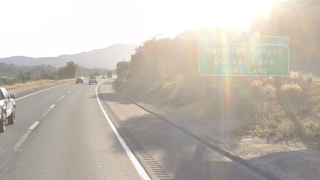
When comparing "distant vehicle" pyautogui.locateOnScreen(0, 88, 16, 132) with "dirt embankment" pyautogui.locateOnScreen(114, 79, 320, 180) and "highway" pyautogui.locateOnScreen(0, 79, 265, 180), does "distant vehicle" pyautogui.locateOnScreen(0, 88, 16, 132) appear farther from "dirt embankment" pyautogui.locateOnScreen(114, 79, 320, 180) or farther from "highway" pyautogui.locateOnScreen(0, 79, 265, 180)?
"dirt embankment" pyautogui.locateOnScreen(114, 79, 320, 180)

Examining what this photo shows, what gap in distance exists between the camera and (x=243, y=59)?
13398 mm

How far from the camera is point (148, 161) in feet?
24.9

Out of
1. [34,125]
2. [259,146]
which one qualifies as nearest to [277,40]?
[259,146]

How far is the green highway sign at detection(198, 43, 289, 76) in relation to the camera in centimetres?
1316

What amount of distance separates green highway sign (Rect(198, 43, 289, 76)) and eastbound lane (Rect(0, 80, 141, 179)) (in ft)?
16.1

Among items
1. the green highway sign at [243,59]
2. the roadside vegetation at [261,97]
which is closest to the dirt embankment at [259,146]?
the roadside vegetation at [261,97]

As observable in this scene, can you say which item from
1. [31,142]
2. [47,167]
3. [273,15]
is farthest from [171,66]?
[47,167]

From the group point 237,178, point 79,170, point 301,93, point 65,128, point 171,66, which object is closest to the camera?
point 237,178

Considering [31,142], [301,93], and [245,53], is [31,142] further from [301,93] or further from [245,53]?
[301,93]

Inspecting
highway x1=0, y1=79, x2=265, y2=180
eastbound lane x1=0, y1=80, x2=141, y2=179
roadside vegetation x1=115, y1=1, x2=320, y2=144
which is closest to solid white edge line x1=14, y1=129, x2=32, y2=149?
highway x1=0, y1=79, x2=265, y2=180

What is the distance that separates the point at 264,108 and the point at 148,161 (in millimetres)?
6598

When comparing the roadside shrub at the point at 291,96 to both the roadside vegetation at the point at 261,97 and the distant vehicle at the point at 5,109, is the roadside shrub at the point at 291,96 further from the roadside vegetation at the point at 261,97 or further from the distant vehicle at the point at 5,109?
the distant vehicle at the point at 5,109

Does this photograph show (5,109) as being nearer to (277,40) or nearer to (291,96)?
(277,40)

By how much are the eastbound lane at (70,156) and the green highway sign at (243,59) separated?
4.90m
